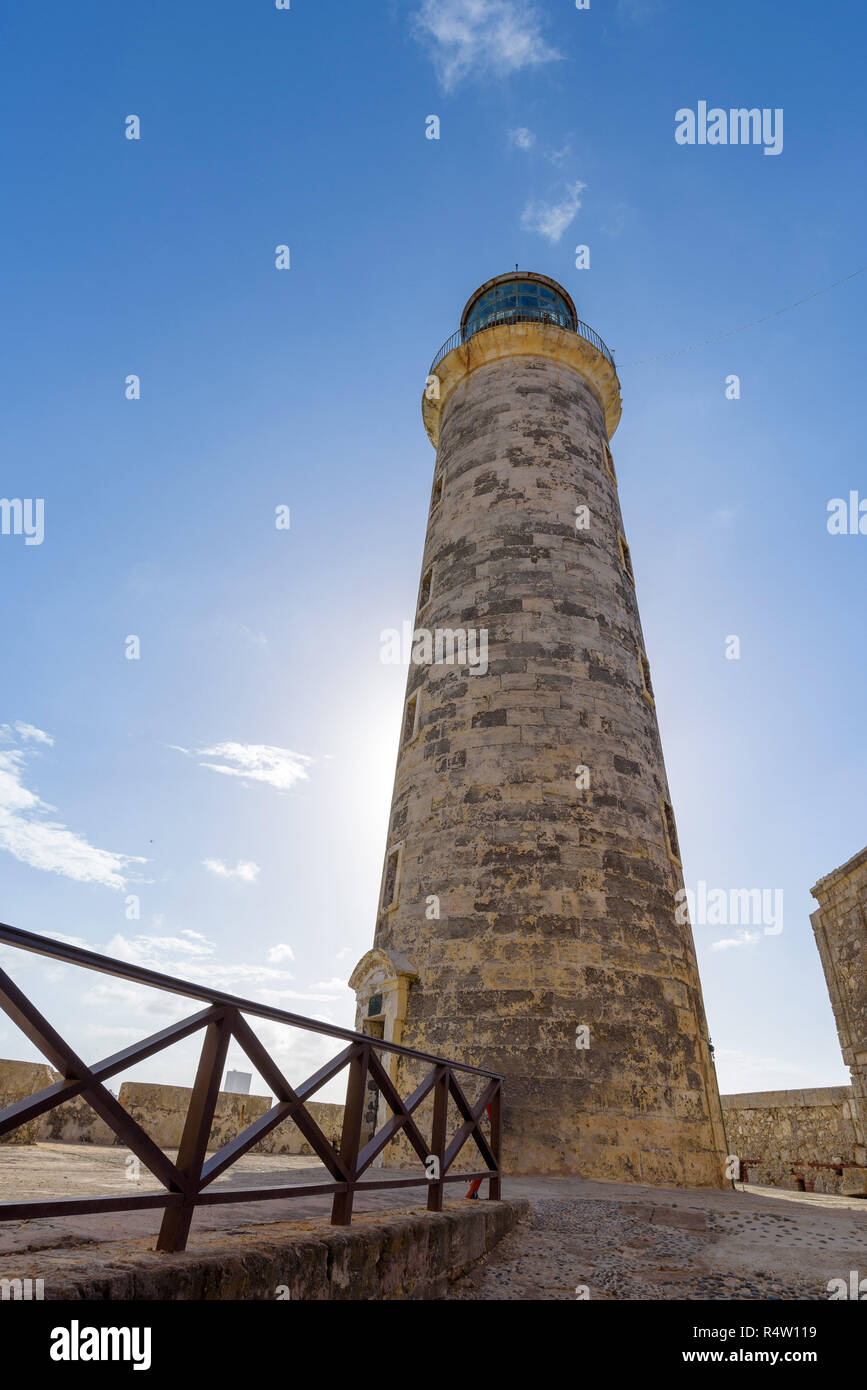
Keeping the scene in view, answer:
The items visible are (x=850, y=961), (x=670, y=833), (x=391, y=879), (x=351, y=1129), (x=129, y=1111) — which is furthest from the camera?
(x=670, y=833)

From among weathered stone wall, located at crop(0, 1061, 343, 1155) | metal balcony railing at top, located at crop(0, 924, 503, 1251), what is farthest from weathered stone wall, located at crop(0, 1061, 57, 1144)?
metal balcony railing at top, located at crop(0, 924, 503, 1251)

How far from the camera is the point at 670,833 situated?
1069 cm

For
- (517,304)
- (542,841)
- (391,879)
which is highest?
(517,304)

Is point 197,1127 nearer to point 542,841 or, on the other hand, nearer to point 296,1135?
point 542,841

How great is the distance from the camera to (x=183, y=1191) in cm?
230

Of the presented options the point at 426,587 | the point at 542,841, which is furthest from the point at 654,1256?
the point at 426,587

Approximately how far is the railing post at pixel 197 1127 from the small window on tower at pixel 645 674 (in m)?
9.83

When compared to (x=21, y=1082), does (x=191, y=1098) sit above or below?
above

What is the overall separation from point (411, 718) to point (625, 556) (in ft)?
16.6

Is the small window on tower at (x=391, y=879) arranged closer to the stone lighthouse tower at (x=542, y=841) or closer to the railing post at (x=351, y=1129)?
the stone lighthouse tower at (x=542, y=841)

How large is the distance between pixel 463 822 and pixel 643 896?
7.99ft

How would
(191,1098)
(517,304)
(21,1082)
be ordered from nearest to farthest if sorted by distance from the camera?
1. (191,1098)
2. (21,1082)
3. (517,304)
